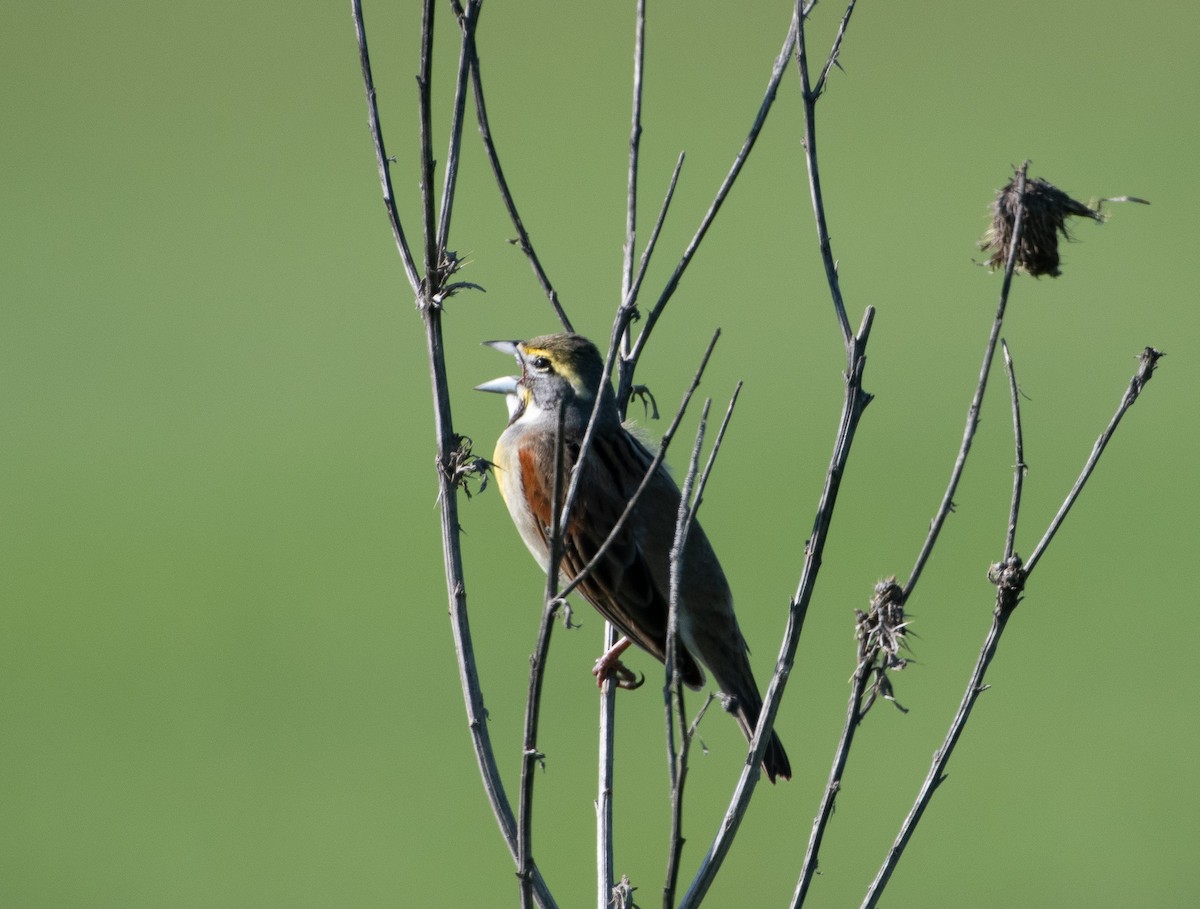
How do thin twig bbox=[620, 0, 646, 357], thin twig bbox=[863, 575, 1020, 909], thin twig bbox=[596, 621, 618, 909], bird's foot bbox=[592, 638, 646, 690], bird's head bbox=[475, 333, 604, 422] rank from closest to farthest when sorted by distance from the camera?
thin twig bbox=[863, 575, 1020, 909] < thin twig bbox=[596, 621, 618, 909] < thin twig bbox=[620, 0, 646, 357] < bird's foot bbox=[592, 638, 646, 690] < bird's head bbox=[475, 333, 604, 422]

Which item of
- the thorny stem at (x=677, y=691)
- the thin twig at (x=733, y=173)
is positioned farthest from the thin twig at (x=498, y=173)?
the thorny stem at (x=677, y=691)

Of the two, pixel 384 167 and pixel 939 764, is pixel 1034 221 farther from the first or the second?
pixel 384 167

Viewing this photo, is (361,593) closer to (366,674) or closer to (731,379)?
(366,674)

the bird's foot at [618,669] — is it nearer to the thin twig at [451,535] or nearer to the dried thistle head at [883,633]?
the thin twig at [451,535]

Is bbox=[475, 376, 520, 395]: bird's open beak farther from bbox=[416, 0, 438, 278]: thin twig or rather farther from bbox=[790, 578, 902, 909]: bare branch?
bbox=[790, 578, 902, 909]: bare branch

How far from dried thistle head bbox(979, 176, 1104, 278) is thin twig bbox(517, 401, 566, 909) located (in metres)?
1.28

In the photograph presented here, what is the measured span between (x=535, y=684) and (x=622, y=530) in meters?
1.85

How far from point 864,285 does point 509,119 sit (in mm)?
10763

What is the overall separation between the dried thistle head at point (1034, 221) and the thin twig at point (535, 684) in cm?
128

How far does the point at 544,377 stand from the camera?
14.8ft

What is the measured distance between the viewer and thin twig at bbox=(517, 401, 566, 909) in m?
2.35

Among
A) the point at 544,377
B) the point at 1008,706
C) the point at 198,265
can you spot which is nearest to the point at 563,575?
the point at 544,377

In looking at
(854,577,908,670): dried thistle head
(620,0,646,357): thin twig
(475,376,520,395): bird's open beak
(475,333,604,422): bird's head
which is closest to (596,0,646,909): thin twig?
(620,0,646,357): thin twig

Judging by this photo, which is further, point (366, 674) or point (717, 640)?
point (366, 674)
